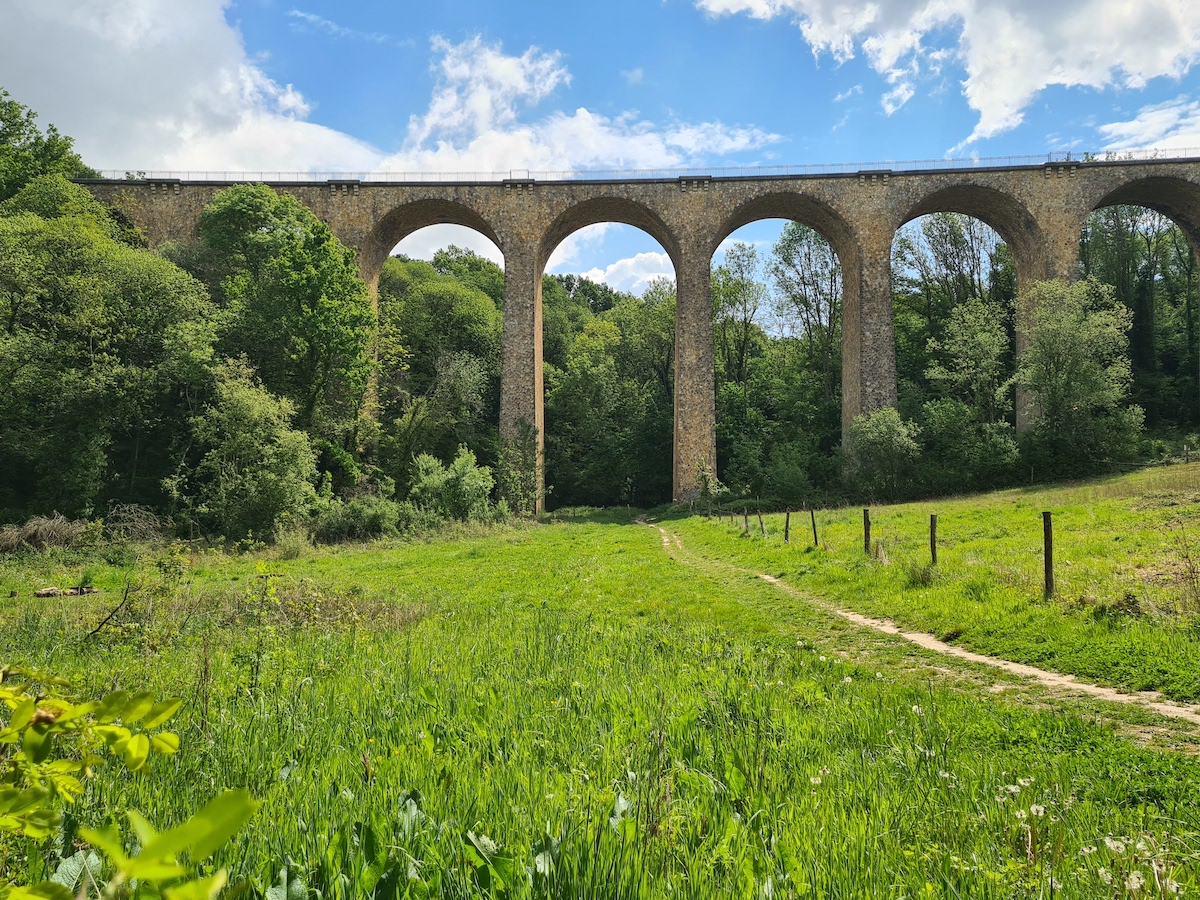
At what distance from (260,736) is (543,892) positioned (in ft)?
5.52

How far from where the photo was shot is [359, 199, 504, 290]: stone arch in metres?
29.5

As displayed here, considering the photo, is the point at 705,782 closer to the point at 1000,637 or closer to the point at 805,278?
the point at 1000,637

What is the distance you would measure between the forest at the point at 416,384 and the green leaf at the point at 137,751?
2059 centimetres

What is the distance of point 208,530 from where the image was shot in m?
19.7

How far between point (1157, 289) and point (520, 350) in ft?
128

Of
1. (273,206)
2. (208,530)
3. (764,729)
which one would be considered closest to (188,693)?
(764,729)

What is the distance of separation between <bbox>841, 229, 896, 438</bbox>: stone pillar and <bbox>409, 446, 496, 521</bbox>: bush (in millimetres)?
17546

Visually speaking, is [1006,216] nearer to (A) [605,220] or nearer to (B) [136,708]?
(A) [605,220]

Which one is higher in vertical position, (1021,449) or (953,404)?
(953,404)

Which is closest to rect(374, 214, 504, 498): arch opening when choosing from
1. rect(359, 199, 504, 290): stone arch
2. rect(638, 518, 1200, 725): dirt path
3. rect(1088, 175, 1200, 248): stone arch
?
rect(359, 199, 504, 290): stone arch

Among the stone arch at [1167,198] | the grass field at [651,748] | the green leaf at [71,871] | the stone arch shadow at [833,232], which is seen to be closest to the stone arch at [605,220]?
the stone arch shadow at [833,232]

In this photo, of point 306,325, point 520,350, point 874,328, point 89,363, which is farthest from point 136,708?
point 874,328

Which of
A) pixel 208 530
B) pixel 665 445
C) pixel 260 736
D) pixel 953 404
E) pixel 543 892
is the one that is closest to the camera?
pixel 543 892

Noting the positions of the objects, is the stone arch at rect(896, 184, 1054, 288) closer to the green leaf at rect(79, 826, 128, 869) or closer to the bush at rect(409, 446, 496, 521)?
the bush at rect(409, 446, 496, 521)
